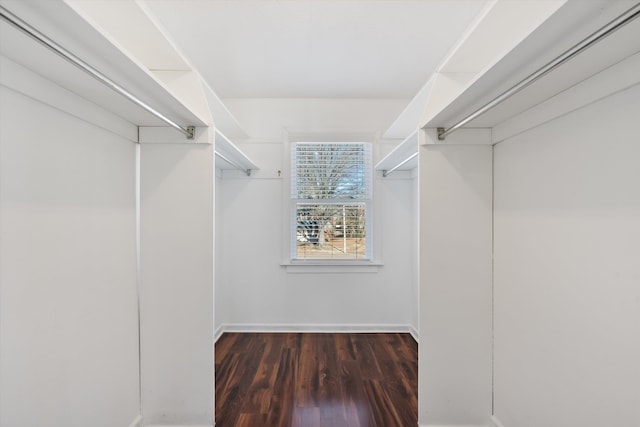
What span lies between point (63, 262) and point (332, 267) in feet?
7.78

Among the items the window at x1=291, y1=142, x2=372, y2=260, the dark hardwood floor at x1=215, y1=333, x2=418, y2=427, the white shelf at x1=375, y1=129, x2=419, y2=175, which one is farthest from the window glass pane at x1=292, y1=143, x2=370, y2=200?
the dark hardwood floor at x1=215, y1=333, x2=418, y2=427

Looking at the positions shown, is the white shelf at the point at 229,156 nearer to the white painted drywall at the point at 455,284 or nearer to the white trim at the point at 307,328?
the white painted drywall at the point at 455,284

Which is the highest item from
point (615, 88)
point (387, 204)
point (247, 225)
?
point (615, 88)

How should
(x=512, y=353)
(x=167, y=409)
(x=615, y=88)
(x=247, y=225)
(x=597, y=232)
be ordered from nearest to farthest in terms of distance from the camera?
1. (x=615, y=88)
2. (x=597, y=232)
3. (x=512, y=353)
4. (x=167, y=409)
5. (x=247, y=225)

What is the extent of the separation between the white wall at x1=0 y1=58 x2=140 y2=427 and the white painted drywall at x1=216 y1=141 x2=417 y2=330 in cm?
154

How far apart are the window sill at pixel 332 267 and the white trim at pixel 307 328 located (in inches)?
23.4

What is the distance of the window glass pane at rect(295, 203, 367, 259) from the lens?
128 inches

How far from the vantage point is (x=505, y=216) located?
1608 mm

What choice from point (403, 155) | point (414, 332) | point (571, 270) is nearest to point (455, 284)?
point (571, 270)

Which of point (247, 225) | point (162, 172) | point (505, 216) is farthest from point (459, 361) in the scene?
point (247, 225)

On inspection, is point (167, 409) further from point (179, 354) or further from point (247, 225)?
point (247, 225)

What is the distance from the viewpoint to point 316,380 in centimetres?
228

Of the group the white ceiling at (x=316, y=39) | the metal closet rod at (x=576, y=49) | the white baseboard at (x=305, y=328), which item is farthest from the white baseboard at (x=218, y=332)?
the metal closet rod at (x=576, y=49)

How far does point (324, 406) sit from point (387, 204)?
2030 millimetres
